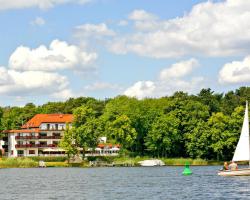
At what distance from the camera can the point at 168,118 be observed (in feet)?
506

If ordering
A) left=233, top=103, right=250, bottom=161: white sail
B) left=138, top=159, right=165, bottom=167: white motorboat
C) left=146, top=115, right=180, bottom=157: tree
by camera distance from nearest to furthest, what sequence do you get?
left=233, top=103, right=250, bottom=161: white sail, left=138, top=159, right=165, bottom=167: white motorboat, left=146, top=115, right=180, bottom=157: tree

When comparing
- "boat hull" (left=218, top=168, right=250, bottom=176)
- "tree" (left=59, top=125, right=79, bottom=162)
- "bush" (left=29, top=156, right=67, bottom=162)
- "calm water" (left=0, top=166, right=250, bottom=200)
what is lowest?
"calm water" (left=0, top=166, right=250, bottom=200)

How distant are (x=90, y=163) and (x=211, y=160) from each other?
29.4 metres

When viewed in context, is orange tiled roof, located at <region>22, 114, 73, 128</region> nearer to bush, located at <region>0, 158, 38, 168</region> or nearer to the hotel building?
the hotel building

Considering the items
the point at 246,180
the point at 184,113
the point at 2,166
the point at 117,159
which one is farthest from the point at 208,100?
the point at 246,180

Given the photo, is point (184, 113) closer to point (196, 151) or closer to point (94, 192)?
point (196, 151)

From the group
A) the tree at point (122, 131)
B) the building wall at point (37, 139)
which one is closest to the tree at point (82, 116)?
the tree at point (122, 131)

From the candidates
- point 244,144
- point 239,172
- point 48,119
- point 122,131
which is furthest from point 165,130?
point 239,172

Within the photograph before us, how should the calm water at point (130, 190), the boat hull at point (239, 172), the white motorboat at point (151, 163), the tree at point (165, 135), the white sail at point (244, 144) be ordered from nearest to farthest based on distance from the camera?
the calm water at point (130, 190) < the boat hull at point (239, 172) < the white sail at point (244, 144) < the white motorboat at point (151, 163) < the tree at point (165, 135)

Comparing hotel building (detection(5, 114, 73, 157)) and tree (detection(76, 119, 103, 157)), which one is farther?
hotel building (detection(5, 114, 73, 157))

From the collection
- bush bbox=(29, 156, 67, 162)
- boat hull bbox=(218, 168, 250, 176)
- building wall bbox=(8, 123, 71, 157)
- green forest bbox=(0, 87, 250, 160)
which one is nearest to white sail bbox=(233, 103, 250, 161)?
boat hull bbox=(218, 168, 250, 176)

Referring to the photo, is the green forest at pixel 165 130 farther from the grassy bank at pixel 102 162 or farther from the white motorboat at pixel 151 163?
the white motorboat at pixel 151 163

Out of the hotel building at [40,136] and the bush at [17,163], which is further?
the hotel building at [40,136]

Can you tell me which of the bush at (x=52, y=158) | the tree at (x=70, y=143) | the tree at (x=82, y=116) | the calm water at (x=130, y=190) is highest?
the tree at (x=82, y=116)
